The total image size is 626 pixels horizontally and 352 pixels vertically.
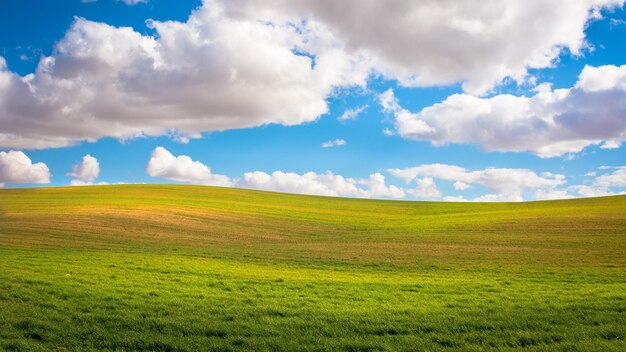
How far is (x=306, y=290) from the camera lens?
749 inches

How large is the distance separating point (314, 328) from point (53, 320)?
7.79 metres

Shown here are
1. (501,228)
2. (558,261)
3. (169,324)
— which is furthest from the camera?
(501,228)

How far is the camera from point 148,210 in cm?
5925

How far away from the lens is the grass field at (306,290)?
12.3m

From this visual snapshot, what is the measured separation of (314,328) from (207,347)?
3.09m

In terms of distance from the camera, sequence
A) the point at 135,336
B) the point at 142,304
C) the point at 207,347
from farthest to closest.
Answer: the point at 142,304
the point at 135,336
the point at 207,347

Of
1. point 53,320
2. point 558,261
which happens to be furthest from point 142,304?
point 558,261

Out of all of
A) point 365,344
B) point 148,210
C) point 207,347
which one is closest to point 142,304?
point 207,347

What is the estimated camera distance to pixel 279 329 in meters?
13.1

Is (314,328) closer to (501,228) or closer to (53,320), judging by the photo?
(53,320)

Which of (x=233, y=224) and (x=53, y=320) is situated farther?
(x=233, y=224)

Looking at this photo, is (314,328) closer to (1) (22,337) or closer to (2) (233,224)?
(1) (22,337)

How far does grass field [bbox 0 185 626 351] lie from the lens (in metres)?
12.3

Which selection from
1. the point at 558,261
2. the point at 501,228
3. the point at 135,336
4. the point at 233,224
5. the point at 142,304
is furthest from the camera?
the point at 233,224
